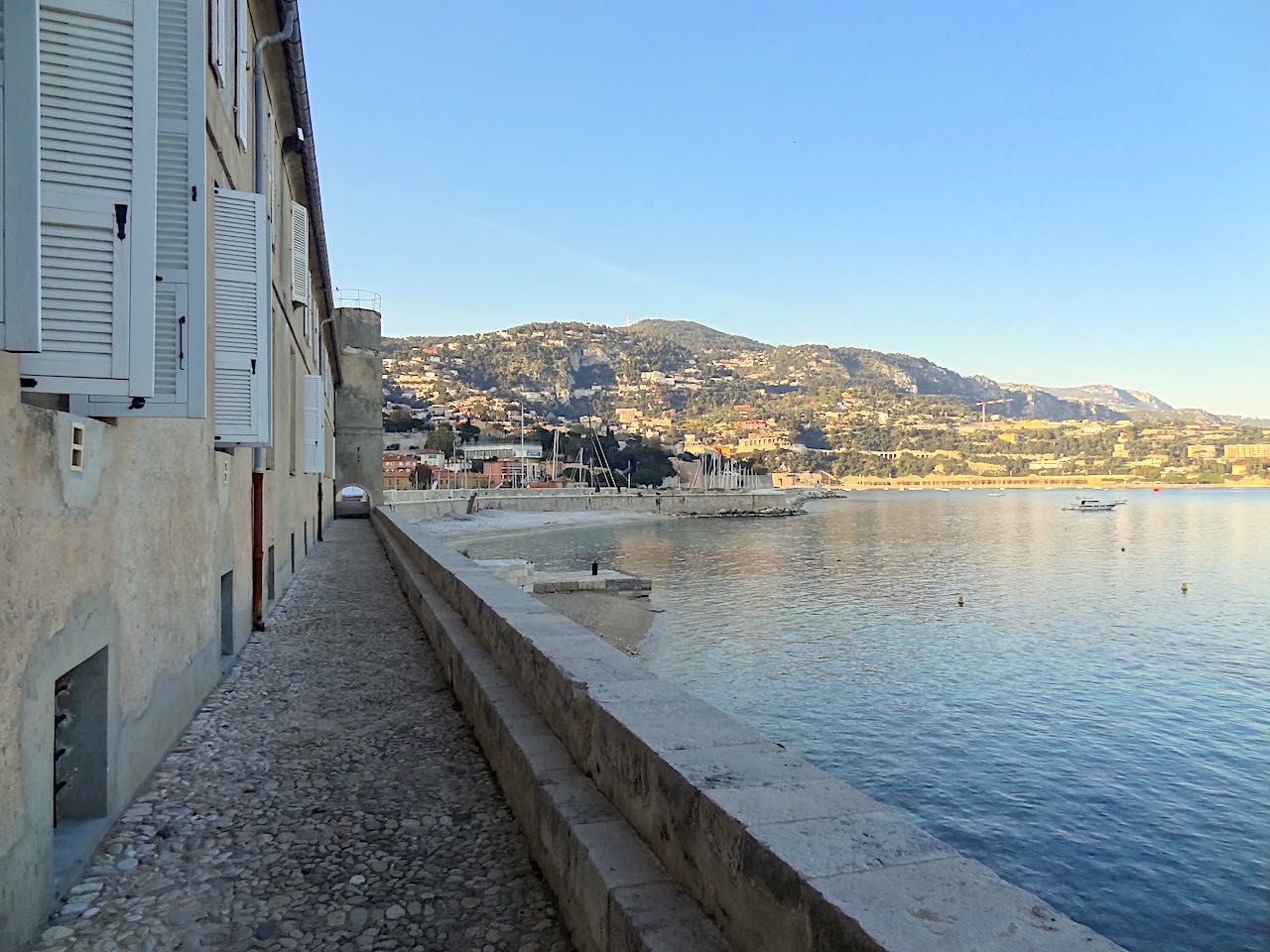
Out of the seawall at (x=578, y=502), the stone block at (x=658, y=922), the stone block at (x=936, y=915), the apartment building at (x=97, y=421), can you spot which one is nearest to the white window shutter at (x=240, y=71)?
the apartment building at (x=97, y=421)

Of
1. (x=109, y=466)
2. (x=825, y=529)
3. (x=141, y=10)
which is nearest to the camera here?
(x=141, y=10)

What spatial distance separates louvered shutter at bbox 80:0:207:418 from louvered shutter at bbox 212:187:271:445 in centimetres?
234

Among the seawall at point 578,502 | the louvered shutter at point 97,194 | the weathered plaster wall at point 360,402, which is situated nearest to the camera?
the louvered shutter at point 97,194

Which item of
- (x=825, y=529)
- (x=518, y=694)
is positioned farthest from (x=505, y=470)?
(x=518, y=694)

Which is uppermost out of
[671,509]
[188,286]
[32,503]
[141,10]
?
[141,10]

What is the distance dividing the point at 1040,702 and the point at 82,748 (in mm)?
18620

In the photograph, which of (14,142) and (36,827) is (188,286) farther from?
(36,827)

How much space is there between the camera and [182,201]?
4633mm

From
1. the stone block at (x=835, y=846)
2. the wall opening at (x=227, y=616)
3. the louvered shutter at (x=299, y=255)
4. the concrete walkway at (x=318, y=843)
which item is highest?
the louvered shutter at (x=299, y=255)

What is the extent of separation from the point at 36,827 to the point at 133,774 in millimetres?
1518

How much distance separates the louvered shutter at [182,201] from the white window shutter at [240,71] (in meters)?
4.18

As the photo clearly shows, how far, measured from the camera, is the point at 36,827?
3.10 meters

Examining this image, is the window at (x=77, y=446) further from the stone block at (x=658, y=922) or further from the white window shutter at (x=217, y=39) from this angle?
the white window shutter at (x=217, y=39)

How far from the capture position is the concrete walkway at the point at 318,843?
10.7 feet
